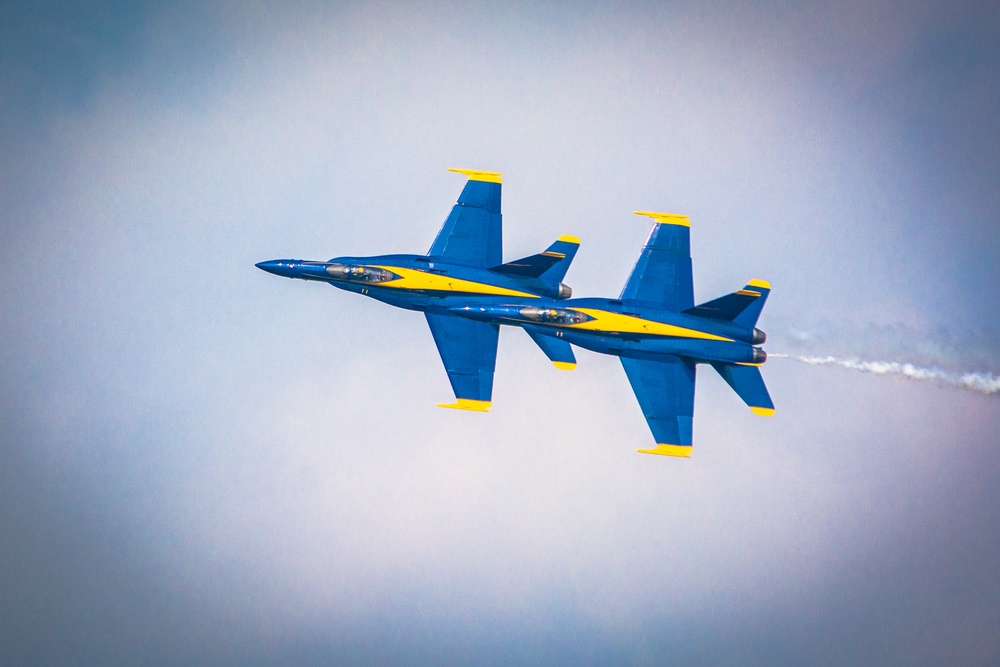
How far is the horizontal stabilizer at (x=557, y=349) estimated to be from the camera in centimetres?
3191

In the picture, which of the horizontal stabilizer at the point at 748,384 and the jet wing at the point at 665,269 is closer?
the horizontal stabilizer at the point at 748,384

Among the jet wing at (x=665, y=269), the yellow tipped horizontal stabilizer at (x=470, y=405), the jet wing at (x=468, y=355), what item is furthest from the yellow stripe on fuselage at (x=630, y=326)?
the yellow tipped horizontal stabilizer at (x=470, y=405)

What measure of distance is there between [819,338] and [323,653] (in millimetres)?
26523

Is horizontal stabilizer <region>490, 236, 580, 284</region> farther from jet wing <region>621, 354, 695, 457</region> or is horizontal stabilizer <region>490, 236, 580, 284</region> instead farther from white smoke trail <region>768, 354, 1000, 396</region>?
white smoke trail <region>768, 354, 1000, 396</region>

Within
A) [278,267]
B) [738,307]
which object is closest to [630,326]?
[738,307]

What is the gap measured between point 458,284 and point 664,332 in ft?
25.1

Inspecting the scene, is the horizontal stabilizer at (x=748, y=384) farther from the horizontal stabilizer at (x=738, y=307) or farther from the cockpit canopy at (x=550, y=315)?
the cockpit canopy at (x=550, y=315)

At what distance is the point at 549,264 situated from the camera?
32594mm

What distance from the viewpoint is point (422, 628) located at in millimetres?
40438

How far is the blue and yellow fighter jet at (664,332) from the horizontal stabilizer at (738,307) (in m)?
0.04

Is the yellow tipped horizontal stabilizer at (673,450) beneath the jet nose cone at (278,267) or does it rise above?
beneath

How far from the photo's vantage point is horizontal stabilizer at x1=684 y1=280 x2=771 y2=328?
32.1 meters

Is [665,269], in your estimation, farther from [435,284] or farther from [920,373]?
[920,373]

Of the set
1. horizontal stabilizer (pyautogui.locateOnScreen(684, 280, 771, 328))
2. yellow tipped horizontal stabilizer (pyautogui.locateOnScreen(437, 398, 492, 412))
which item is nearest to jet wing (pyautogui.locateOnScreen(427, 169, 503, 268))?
yellow tipped horizontal stabilizer (pyautogui.locateOnScreen(437, 398, 492, 412))
